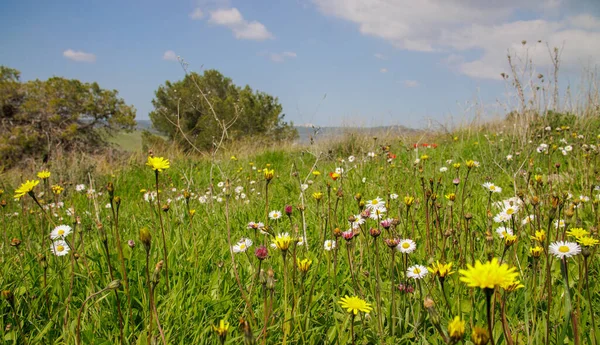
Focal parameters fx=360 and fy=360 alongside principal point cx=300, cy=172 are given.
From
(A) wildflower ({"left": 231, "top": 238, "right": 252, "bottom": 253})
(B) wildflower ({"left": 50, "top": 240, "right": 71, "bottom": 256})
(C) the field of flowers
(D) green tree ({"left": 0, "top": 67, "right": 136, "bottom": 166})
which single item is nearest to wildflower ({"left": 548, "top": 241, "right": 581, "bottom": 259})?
(C) the field of flowers

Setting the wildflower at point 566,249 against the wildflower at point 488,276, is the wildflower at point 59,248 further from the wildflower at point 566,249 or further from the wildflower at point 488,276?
the wildflower at point 566,249

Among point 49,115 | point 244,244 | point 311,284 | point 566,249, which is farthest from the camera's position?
point 49,115

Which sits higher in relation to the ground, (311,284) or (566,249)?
(566,249)

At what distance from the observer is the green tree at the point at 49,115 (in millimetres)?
13859

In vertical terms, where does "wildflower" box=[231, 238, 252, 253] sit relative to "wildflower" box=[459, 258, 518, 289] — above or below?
below

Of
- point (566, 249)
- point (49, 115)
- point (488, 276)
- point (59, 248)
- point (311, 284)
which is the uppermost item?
point (49, 115)

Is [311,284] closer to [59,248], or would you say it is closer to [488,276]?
[488,276]

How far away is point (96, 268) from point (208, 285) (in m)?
0.60

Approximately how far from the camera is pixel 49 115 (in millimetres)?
14852

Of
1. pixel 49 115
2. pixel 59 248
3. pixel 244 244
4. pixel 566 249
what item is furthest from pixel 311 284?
pixel 49 115

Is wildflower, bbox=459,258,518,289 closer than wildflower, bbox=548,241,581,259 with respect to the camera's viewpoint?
Yes

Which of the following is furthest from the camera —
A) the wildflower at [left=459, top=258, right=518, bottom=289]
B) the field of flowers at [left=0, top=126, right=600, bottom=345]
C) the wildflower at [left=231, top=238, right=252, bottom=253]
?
the wildflower at [left=231, top=238, right=252, bottom=253]

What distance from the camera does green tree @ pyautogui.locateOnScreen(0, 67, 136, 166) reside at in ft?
45.5

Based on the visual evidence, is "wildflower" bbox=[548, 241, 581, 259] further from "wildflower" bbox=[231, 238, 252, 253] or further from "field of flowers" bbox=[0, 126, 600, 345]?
"wildflower" bbox=[231, 238, 252, 253]
